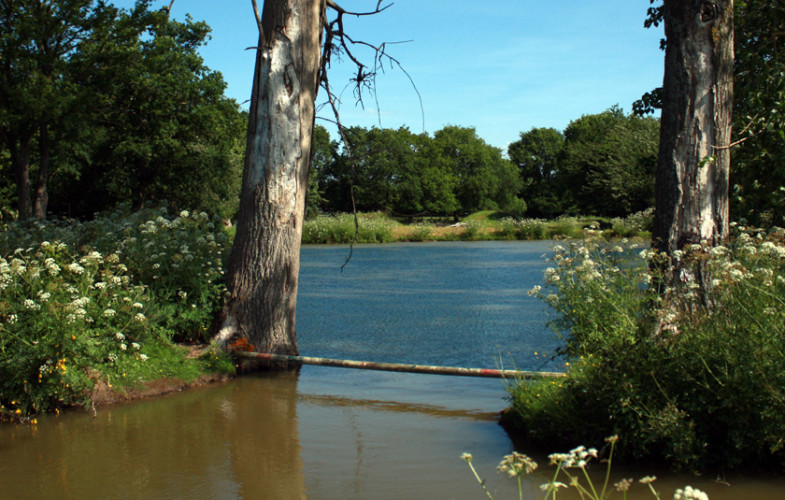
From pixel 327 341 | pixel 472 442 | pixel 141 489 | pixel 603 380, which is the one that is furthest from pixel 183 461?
pixel 327 341

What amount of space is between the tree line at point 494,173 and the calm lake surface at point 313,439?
1404 inches

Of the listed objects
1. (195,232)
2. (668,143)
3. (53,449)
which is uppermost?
(668,143)

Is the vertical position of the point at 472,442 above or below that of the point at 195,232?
below

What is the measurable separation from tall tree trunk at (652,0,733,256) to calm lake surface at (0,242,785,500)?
2.21 metres

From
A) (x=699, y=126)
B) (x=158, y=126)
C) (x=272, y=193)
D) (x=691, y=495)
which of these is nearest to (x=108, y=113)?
(x=158, y=126)

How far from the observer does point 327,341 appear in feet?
35.7

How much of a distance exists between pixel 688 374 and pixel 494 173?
279ft

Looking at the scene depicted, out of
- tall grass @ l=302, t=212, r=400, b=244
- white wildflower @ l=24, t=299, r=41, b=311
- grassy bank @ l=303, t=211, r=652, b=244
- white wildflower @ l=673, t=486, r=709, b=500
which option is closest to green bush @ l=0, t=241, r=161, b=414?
white wildflower @ l=24, t=299, r=41, b=311

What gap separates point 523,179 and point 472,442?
95.3 metres

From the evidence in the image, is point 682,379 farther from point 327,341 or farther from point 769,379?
point 327,341

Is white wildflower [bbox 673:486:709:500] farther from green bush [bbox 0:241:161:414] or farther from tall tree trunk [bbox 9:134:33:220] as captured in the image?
tall tree trunk [bbox 9:134:33:220]

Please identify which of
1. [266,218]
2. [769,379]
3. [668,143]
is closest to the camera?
[769,379]

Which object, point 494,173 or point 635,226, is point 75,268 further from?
point 494,173

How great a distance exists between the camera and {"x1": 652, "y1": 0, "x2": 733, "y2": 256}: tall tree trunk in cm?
589
